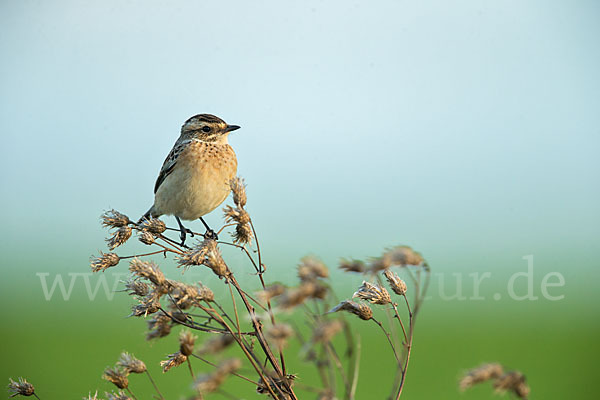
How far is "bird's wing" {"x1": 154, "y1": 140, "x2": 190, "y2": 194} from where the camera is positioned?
405 cm

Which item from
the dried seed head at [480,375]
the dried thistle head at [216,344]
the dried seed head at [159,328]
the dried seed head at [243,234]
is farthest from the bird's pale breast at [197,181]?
the dried seed head at [480,375]

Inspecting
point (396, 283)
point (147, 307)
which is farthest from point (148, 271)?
point (396, 283)

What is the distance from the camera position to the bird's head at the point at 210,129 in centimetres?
407

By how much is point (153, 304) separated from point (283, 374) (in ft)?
1.80

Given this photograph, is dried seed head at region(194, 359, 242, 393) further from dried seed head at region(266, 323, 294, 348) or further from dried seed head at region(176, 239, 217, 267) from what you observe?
dried seed head at region(176, 239, 217, 267)

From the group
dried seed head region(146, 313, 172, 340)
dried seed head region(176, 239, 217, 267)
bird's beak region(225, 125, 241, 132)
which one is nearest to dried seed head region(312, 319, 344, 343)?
dried seed head region(176, 239, 217, 267)

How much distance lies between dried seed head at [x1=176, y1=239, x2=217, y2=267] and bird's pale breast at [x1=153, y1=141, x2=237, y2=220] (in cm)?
175

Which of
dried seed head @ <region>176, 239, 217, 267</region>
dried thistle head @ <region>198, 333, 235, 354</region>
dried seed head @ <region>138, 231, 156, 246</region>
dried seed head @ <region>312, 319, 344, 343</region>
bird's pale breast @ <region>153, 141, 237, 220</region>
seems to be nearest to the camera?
dried seed head @ <region>312, 319, 344, 343</region>

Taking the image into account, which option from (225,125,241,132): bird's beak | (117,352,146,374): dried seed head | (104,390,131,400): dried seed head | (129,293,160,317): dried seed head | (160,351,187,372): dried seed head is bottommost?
(104,390,131,400): dried seed head

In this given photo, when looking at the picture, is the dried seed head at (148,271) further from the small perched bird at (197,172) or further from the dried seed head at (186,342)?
the small perched bird at (197,172)

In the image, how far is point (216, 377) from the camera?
140 centimetres

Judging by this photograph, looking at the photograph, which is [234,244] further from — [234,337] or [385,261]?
[385,261]

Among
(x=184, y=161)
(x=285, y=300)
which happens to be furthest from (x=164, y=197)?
(x=285, y=300)

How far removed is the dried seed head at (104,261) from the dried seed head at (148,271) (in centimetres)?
24
